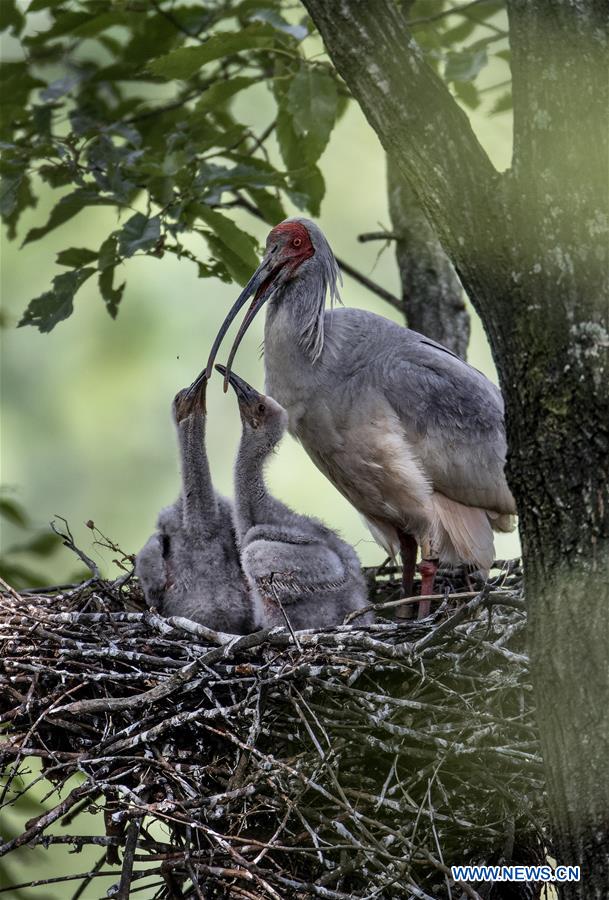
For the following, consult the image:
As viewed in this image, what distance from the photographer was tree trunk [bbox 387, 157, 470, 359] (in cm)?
753

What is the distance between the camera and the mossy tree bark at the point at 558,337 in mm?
3557

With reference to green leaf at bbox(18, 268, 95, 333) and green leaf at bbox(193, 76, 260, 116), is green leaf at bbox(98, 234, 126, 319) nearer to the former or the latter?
green leaf at bbox(18, 268, 95, 333)

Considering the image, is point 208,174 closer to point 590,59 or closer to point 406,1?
point 406,1

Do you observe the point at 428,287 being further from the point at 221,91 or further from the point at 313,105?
the point at 221,91

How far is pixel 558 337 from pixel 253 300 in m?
3.52

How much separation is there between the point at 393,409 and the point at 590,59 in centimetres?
332

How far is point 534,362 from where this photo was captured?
3.69 metres

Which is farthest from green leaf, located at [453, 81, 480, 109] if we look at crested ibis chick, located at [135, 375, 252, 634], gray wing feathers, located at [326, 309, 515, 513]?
crested ibis chick, located at [135, 375, 252, 634]

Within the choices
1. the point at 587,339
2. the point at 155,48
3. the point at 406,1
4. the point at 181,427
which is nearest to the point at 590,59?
the point at 587,339

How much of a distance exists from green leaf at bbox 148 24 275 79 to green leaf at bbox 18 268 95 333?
109 cm

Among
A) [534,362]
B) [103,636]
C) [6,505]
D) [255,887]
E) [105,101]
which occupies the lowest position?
[255,887]

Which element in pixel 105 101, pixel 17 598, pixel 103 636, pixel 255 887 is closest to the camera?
pixel 255 887

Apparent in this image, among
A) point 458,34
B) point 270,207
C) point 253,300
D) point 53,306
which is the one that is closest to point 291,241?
point 270,207

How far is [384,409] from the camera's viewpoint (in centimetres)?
676
